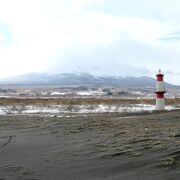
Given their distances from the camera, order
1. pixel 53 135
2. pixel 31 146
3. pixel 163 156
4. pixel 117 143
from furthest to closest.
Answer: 1. pixel 53 135
2. pixel 31 146
3. pixel 117 143
4. pixel 163 156

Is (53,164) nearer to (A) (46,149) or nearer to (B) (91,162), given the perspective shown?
(B) (91,162)

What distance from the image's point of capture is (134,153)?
7.19 meters

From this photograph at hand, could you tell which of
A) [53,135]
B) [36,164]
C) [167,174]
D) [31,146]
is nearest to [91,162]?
[36,164]

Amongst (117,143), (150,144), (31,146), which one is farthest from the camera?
(31,146)

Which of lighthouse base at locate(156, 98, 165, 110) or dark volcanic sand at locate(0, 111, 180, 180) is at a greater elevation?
lighthouse base at locate(156, 98, 165, 110)

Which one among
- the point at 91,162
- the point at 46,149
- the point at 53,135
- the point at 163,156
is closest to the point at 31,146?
the point at 46,149

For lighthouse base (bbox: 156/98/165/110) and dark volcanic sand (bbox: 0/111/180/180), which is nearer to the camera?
dark volcanic sand (bbox: 0/111/180/180)

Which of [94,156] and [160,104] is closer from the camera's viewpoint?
[94,156]

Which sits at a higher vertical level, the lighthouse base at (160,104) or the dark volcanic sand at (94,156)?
the lighthouse base at (160,104)

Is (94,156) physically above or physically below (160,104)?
below

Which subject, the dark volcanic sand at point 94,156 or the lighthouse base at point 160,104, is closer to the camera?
the dark volcanic sand at point 94,156

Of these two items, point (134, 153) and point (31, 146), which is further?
point (31, 146)

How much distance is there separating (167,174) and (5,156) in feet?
10.2

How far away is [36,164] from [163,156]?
6.05 feet
